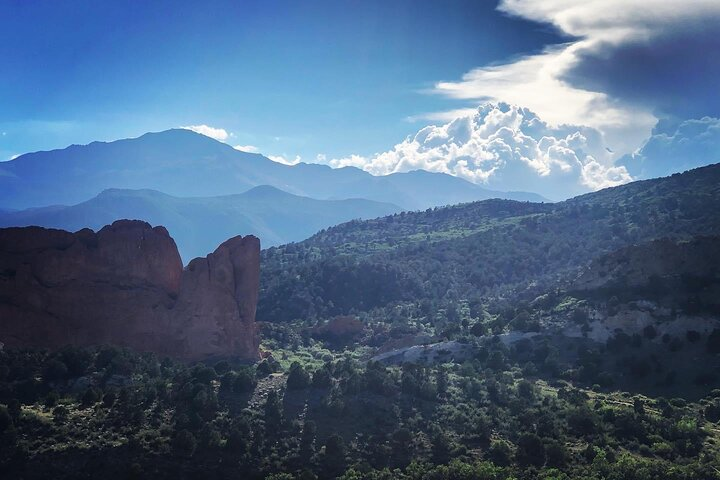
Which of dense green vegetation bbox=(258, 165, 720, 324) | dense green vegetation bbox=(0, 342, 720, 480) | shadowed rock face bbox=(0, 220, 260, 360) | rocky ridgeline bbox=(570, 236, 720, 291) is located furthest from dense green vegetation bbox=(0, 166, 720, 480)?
dense green vegetation bbox=(258, 165, 720, 324)

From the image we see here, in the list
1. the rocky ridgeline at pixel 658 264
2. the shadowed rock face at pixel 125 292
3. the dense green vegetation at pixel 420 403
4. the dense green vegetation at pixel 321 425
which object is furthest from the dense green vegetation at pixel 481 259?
the dense green vegetation at pixel 321 425

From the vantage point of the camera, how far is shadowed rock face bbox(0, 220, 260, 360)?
67625 mm

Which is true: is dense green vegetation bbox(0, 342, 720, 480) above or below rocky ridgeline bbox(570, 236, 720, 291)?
below

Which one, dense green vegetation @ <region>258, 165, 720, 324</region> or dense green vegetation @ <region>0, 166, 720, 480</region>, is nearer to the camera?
dense green vegetation @ <region>0, 166, 720, 480</region>

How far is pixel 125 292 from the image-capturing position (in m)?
72.8

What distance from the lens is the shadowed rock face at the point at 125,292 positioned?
67.6 metres

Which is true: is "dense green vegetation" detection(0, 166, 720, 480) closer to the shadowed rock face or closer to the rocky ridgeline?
the rocky ridgeline

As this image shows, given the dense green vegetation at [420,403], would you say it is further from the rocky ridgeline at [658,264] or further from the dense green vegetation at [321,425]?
the rocky ridgeline at [658,264]

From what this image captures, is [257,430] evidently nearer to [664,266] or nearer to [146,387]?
[146,387]

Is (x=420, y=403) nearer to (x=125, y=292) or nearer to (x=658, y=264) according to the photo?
(x=125, y=292)

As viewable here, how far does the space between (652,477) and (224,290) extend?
5379 centimetres

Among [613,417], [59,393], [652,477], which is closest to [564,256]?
[613,417]

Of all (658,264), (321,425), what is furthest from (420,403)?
(658,264)

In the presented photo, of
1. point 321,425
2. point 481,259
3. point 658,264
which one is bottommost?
point 321,425
